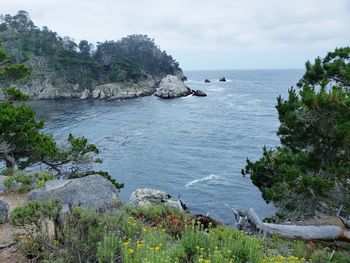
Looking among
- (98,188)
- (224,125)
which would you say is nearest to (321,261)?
(98,188)

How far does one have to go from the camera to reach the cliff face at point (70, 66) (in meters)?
107

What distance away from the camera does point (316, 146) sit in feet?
50.2

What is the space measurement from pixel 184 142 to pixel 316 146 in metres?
35.6

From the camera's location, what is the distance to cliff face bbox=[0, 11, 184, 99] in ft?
351

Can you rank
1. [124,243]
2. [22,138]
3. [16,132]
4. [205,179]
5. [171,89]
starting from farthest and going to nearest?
[171,89], [205,179], [22,138], [16,132], [124,243]

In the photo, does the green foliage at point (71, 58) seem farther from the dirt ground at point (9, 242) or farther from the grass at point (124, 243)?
the grass at point (124, 243)

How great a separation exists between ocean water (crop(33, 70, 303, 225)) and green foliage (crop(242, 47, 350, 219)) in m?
12.3

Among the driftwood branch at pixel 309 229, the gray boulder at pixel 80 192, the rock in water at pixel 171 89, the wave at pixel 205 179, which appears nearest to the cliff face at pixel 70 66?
the rock in water at pixel 171 89

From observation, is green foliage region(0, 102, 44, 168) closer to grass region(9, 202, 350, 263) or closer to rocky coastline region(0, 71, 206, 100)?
grass region(9, 202, 350, 263)

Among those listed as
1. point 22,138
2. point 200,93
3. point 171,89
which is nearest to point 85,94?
point 171,89

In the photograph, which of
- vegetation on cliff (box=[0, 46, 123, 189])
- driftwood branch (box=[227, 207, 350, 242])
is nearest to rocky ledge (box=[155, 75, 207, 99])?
vegetation on cliff (box=[0, 46, 123, 189])

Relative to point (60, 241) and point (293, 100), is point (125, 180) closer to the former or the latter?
point (293, 100)

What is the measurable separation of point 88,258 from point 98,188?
18.3 ft

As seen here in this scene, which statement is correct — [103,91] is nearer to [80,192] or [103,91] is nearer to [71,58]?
[71,58]
